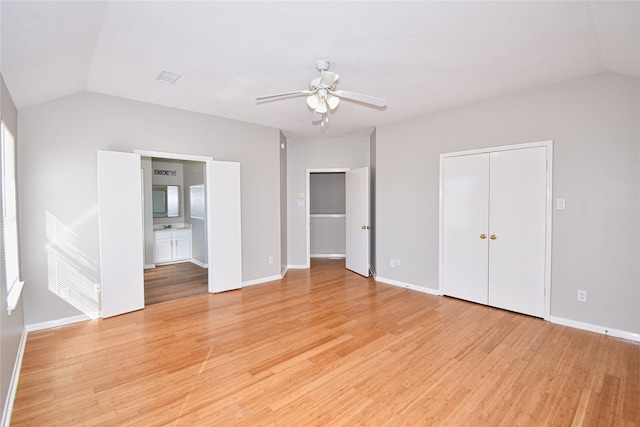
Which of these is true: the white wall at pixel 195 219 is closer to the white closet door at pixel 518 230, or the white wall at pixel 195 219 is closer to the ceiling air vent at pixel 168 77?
the ceiling air vent at pixel 168 77

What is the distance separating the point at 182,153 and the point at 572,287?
509cm

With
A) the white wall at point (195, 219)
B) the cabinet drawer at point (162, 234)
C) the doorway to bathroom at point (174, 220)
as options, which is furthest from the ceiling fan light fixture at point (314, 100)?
the cabinet drawer at point (162, 234)

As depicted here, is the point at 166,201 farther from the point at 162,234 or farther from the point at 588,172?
the point at 588,172

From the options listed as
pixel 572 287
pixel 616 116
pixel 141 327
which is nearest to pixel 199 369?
pixel 141 327

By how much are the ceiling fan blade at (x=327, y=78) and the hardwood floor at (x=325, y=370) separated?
242 centimetres

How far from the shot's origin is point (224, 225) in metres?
4.46

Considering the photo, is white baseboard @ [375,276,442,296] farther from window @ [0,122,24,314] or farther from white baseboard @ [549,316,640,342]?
window @ [0,122,24,314]

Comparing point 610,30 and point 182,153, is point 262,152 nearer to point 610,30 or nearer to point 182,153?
point 182,153

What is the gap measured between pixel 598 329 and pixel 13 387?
17.1ft

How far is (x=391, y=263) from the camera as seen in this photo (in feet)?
16.2

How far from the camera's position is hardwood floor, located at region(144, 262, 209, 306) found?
14.1ft

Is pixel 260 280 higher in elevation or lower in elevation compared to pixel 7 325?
lower

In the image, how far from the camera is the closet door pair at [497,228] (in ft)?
11.3

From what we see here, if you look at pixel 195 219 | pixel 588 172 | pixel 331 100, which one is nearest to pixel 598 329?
pixel 588 172
